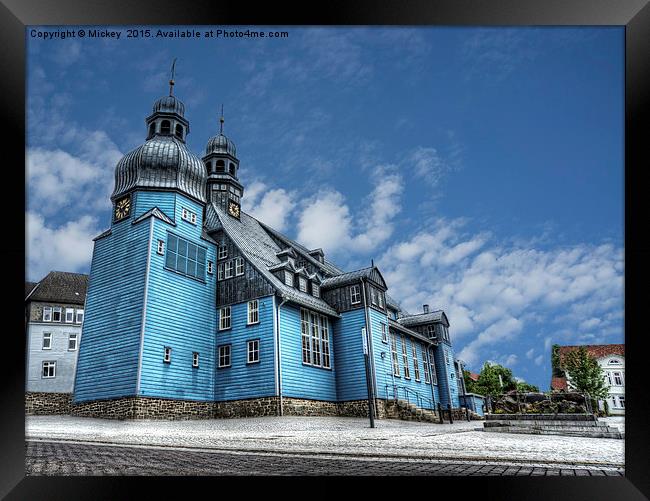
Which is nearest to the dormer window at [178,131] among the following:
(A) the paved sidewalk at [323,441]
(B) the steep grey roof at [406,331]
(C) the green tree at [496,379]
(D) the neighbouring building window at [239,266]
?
(D) the neighbouring building window at [239,266]

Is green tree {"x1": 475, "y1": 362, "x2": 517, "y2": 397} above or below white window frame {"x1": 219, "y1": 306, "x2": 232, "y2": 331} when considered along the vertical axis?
below

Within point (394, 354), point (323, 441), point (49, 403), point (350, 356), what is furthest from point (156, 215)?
point (394, 354)

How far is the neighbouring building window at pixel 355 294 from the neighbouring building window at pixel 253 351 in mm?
3400

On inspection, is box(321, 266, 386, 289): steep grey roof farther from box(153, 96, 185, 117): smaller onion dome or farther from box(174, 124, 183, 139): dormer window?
box(153, 96, 185, 117): smaller onion dome

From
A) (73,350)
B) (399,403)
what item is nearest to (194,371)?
(73,350)

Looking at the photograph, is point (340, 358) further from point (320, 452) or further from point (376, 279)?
point (320, 452)

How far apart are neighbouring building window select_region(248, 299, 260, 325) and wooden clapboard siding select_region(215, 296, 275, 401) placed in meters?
0.08

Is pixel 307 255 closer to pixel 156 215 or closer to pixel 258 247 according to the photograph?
pixel 258 247

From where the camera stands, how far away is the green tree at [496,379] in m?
8.57

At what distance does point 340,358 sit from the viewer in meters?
15.1

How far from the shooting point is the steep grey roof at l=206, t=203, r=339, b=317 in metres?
14.0

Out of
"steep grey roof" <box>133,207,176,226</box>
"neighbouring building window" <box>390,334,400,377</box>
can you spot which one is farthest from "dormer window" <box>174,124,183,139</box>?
"neighbouring building window" <box>390,334,400,377</box>

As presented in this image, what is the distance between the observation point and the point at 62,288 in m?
10.6
